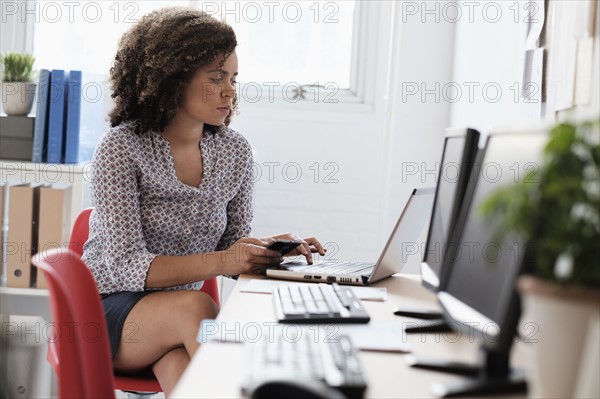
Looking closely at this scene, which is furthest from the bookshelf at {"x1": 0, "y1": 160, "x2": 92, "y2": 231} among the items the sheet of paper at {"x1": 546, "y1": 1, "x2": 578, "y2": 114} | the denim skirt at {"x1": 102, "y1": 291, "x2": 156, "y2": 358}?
the sheet of paper at {"x1": 546, "y1": 1, "x2": 578, "y2": 114}

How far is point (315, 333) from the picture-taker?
1.29 metres

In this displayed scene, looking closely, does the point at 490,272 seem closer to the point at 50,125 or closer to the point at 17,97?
the point at 50,125

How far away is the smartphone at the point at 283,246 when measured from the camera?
194cm

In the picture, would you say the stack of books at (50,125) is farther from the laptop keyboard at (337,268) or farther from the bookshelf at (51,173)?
the laptop keyboard at (337,268)

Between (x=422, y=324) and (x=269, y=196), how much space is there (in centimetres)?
181

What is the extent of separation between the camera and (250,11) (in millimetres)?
3271

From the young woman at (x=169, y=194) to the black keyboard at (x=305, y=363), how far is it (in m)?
0.62

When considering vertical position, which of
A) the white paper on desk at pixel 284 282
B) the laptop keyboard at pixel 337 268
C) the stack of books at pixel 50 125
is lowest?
the white paper on desk at pixel 284 282

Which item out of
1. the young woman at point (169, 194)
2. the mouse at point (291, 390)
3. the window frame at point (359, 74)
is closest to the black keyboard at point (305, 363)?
the mouse at point (291, 390)

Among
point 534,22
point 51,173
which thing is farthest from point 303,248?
point 51,173

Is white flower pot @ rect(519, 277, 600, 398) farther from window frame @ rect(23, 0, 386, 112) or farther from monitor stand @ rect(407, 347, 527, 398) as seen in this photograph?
window frame @ rect(23, 0, 386, 112)

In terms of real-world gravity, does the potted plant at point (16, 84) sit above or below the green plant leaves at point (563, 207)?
above

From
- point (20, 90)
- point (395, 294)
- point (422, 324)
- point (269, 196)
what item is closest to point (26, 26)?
point (20, 90)

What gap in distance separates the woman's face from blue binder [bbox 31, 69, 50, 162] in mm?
894
